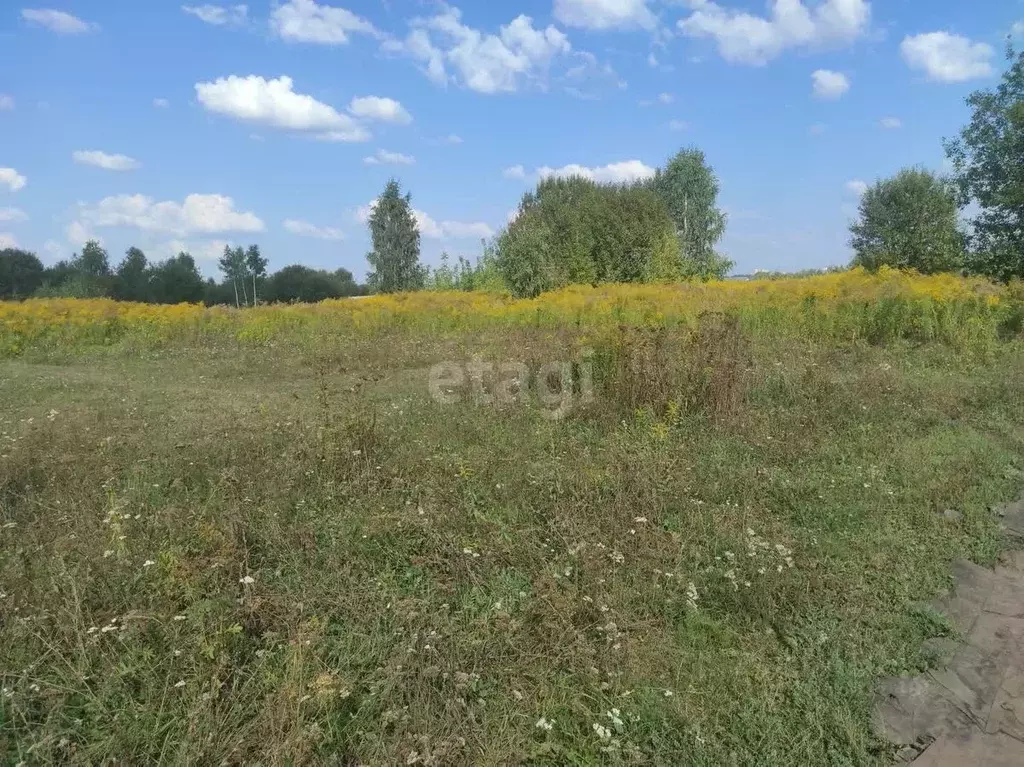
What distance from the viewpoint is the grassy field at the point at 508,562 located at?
100 inches

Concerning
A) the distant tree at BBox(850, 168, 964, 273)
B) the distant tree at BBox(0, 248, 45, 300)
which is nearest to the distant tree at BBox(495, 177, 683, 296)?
the distant tree at BBox(850, 168, 964, 273)

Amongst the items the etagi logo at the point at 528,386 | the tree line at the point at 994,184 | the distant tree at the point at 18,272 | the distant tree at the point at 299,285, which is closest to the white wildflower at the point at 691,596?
the etagi logo at the point at 528,386

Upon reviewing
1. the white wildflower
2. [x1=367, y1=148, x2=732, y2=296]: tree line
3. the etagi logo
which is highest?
[x1=367, y1=148, x2=732, y2=296]: tree line

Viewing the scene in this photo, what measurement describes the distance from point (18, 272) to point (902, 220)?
160 feet

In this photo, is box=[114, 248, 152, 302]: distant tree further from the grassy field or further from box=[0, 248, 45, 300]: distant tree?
the grassy field

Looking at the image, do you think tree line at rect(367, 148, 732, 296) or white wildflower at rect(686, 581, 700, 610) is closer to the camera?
white wildflower at rect(686, 581, 700, 610)

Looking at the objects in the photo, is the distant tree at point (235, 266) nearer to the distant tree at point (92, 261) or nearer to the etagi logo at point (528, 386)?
the distant tree at point (92, 261)

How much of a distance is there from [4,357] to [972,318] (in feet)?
54.3

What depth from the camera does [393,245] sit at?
4644 cm

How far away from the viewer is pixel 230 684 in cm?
267

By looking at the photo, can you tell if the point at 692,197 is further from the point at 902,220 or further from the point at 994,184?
the point at 994,184

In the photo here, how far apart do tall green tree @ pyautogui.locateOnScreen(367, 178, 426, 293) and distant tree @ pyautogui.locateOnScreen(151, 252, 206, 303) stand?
37.0 ft

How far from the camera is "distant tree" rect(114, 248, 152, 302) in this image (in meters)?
39.2

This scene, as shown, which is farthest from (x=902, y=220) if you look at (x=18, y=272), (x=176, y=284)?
(x=18, y=272)
